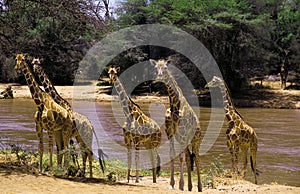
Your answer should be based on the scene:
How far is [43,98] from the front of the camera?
9.61 m

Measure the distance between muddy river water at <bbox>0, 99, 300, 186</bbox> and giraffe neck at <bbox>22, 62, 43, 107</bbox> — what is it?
4.67 metres

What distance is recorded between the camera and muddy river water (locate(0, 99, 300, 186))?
14.3 metres

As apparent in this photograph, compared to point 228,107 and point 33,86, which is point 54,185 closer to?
point 33,86

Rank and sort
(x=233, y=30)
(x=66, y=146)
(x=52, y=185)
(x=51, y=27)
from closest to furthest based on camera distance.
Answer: (x=52, y=185)
(x=66, y=146)
(x=51, y=27)
(x=233, y=30)

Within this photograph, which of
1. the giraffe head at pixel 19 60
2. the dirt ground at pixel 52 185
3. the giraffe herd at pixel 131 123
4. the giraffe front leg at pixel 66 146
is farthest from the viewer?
the giraffe head at pixel 19 60

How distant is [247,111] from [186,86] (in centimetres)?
702

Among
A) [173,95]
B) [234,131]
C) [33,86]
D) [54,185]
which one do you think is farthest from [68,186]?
[234,131]

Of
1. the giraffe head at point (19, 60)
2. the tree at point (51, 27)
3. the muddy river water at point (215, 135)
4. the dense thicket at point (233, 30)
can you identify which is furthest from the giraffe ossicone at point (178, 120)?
the dense thicket at point (233, 30)

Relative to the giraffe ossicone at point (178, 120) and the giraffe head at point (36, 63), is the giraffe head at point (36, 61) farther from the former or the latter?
the giraffe ossicone at point (178, 120)

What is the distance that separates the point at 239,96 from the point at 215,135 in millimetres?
16378

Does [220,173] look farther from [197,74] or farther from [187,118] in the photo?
[197,74]

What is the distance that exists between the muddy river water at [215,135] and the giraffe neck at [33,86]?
4.67 m

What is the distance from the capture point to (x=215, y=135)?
21.2 m

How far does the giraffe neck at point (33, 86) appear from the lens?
9586mm
